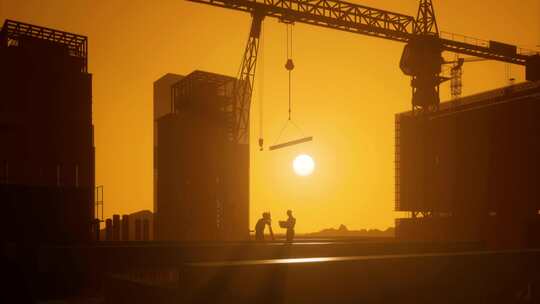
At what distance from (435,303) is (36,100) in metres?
31.0

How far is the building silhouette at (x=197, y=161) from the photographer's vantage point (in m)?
46.9

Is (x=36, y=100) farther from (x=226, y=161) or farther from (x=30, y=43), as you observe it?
(x=226, y=161)

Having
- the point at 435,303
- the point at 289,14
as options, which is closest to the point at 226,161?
the point at 289,14

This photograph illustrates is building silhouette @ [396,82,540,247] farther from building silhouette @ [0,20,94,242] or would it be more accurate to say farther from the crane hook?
building silhouette @ [0,20,94,242]

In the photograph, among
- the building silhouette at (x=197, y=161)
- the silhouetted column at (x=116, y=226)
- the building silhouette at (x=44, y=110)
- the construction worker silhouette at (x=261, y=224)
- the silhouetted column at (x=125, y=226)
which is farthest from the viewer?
the building silhouette at (x=197, y=161)

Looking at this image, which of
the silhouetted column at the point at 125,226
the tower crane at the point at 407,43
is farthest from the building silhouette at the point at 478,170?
the silhouetted column at the point at 125,226

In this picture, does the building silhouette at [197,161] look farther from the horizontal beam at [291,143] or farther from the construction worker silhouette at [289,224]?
the construction worker silhouette at [289,224]

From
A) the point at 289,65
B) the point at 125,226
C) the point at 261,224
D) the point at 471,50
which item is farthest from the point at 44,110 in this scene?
the point at 471,50

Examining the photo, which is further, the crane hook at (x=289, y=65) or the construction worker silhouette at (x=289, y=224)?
the crane hook at (x=289, y=65)

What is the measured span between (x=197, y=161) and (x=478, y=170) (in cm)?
2275

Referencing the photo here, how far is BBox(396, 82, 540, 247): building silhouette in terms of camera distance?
40.2m

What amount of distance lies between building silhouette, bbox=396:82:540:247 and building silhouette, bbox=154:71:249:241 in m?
16.4

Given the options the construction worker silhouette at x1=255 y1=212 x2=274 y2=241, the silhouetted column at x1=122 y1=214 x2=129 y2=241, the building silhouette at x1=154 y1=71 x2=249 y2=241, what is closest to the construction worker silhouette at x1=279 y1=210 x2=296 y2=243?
the construction worker silhouette at x1=255 y1=212 x2=274 y2=241

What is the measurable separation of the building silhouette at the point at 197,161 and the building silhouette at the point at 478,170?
16.4 metres
